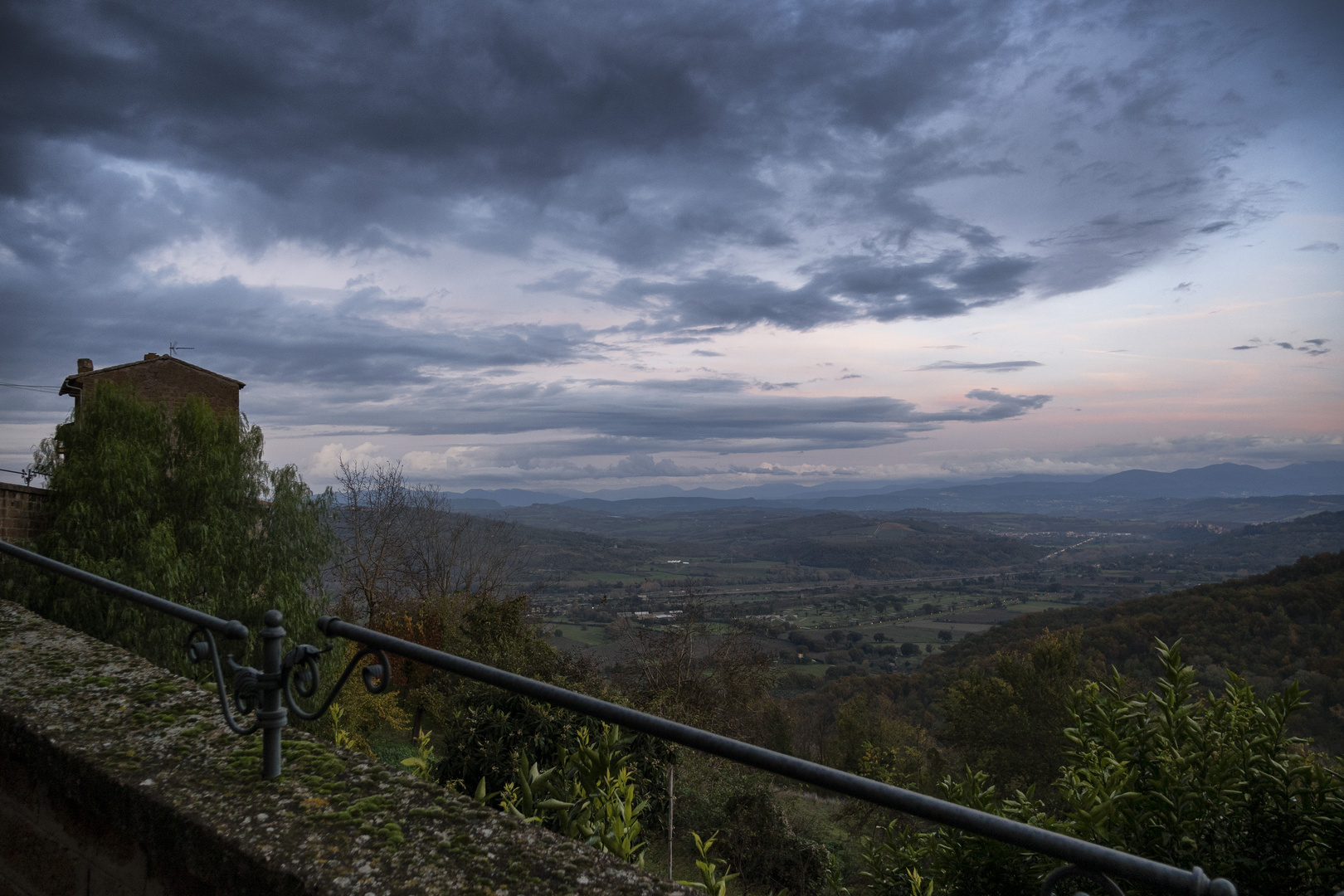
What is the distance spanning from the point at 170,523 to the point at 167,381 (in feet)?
33.3

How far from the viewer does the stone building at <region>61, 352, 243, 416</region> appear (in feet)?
71.7

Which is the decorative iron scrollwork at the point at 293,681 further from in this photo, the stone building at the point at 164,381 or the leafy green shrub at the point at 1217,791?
the stone building at the point at 164,381

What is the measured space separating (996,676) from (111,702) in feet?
119

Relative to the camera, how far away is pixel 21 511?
15617mm

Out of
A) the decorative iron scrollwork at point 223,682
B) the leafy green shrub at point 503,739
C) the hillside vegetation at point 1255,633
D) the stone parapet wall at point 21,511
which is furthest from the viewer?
the hillside vegetation at point 1255,633

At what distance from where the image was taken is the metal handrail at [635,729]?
984 millimetres

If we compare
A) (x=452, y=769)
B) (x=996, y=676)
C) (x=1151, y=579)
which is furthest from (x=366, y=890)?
(x=1151, y=579)

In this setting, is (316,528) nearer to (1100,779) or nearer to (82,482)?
(82,482)

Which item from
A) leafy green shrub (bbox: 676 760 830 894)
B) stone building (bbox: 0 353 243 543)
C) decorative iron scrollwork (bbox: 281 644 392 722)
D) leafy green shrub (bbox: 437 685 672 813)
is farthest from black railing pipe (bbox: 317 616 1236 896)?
stone building (bbox: 0 353 243 543)

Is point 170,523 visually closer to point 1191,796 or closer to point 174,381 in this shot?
point 174,381

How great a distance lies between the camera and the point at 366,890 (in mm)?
1477

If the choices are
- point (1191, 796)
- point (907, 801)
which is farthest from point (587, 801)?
point (1191, 796)

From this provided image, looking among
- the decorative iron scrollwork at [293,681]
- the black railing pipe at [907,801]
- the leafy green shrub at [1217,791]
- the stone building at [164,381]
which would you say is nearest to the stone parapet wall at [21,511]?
the stone building at [164,381]

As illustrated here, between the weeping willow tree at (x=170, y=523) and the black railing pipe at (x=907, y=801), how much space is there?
16.0m
